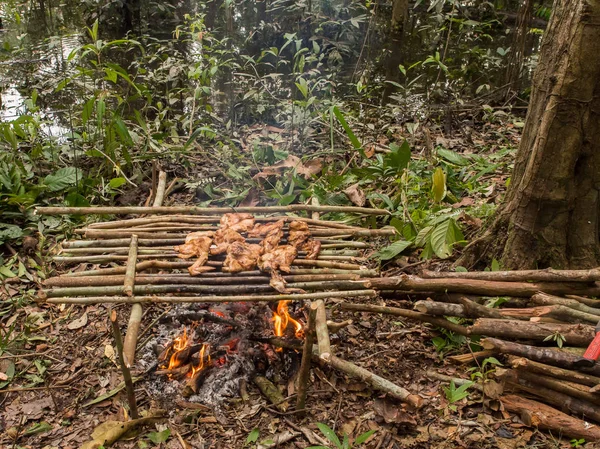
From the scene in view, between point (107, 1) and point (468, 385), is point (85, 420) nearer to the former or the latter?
point (468, 385)

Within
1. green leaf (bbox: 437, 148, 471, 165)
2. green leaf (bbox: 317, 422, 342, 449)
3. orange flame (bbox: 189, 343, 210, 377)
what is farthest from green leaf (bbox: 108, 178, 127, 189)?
green leaf (bbox: 317, 422, 342, 449)

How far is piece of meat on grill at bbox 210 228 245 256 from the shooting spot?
3057 millimetres

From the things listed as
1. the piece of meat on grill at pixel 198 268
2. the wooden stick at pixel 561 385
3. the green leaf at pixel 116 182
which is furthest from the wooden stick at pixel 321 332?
the green leaf at pixel 116 182

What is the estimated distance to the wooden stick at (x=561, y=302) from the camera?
287 centimetres

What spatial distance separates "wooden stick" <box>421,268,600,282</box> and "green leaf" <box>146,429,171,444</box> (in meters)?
1.79

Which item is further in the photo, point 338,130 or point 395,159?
point 338,130

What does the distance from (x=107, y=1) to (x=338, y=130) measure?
4498 millimetres

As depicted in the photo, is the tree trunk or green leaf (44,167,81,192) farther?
green leaf (44,167,81,192)

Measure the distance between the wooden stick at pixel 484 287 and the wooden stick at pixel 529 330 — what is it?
10.7 inches

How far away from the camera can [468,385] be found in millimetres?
2805

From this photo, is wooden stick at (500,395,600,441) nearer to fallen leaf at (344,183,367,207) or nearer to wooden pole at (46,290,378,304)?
wooden pole at (46,290,378,304)

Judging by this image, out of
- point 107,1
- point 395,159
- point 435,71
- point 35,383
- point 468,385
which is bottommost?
point 35,383

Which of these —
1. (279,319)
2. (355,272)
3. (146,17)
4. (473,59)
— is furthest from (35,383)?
(473,59)

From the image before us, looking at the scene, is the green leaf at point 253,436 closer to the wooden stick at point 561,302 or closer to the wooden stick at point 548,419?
the wooden stick at point 548,419
